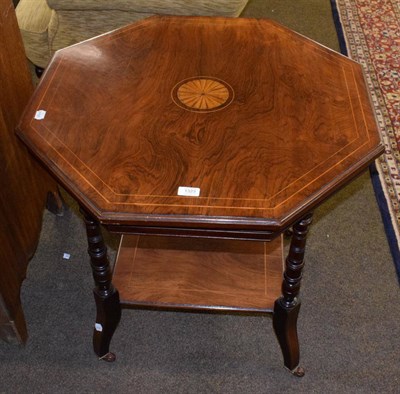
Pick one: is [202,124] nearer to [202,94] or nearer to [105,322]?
[202,94]

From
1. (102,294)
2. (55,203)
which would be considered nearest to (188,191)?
(102,294)

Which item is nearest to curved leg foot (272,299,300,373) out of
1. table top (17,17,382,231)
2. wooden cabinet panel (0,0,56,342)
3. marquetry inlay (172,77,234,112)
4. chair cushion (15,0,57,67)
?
table top (17,17,382,231)

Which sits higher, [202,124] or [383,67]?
[202,124]

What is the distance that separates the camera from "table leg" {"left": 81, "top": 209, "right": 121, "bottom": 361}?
1.46 metres

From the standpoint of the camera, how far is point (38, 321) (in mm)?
1884

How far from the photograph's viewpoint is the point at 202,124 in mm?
1440

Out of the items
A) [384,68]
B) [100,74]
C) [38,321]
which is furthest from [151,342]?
[384,68]

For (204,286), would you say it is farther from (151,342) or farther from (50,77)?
(50,77)

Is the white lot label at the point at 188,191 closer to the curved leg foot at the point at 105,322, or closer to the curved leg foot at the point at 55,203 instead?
the curved leg foot at the point at 105,322

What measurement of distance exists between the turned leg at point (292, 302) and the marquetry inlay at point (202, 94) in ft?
1.25

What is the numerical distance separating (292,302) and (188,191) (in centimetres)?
50

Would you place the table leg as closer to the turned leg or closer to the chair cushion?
the turned leg

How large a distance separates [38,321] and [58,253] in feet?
0.95

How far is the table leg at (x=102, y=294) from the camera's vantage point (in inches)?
57.4
